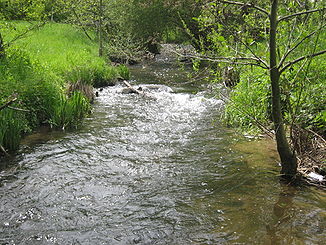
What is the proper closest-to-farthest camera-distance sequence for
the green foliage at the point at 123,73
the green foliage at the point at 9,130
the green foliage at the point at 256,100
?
the green foliage at the point at 9,130 < the green foliage at the point at 256,100 < the green foliage at the point at 123,73

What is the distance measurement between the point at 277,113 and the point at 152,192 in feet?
8.37

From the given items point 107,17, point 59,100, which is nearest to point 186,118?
point 59,100

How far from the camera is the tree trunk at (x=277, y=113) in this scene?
491cm

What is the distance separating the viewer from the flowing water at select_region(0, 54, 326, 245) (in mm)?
4539

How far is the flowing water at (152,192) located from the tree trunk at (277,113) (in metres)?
0.39

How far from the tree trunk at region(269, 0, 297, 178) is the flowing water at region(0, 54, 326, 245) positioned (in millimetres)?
393

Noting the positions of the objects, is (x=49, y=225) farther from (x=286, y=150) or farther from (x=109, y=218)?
(x=286, y=150)

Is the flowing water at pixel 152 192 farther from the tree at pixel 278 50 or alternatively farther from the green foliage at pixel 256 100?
the tree at pixel 278 50

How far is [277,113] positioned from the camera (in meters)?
5.34

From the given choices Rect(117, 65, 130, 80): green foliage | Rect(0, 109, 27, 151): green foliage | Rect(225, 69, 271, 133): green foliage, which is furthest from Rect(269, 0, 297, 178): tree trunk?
Rect(117, 65, 130, 80): green foliage

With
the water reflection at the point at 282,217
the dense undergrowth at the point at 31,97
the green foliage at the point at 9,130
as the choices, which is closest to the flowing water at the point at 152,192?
the water reflection at the point at 282,217

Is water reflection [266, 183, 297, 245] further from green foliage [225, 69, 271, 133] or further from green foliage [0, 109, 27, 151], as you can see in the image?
green foliage [0, 109, 27, 151]

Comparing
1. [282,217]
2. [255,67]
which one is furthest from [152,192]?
[255,67]

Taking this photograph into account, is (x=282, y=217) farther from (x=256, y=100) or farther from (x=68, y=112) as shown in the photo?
(x=68, y=112)
